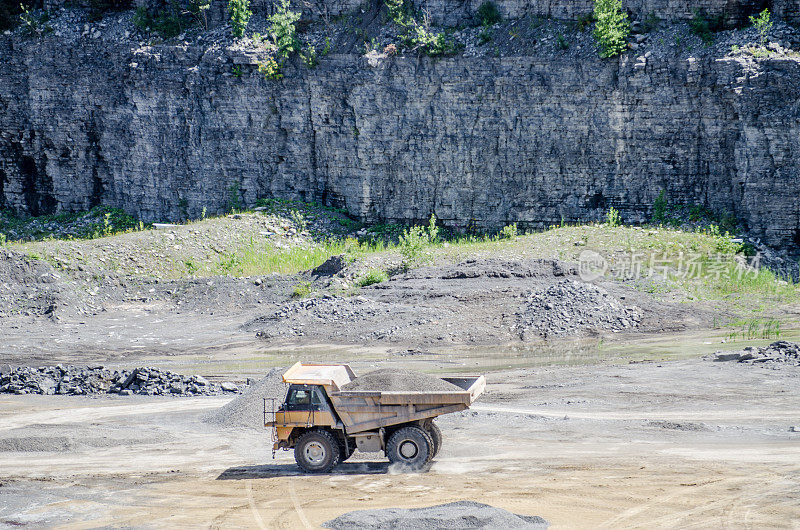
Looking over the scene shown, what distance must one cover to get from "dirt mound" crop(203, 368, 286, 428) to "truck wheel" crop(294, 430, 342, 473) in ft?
10.2

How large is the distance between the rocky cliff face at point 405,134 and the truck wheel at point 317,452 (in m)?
21.2

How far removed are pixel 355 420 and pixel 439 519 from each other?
2670 mm

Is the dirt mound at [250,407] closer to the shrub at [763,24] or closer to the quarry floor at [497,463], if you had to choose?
the quarry floor at [497,463]

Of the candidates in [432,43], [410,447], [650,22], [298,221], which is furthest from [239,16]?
[410,447]

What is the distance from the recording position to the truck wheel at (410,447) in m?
13.4

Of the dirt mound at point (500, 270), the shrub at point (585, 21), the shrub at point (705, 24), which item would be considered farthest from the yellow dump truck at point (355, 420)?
the shrub at point (585, 21)

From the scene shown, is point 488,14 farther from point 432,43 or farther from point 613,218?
point 613,218

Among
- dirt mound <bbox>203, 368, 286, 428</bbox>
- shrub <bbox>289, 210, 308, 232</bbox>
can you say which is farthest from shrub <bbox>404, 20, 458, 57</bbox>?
dirt mound <bbox>203, 368, 286, 428</bbox>

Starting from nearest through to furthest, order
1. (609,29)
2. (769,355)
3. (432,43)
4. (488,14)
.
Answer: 1. (769,355)
2. (609,29)
3. (432,43)
4. (488,14)

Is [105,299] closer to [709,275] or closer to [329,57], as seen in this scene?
[329,57]

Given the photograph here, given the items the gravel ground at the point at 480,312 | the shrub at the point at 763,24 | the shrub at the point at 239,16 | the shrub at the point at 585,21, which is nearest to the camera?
the gravel ground at the point at 480,312

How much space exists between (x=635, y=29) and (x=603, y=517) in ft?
82.3

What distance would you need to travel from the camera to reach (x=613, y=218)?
31.4m

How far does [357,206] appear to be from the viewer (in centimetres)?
3559
